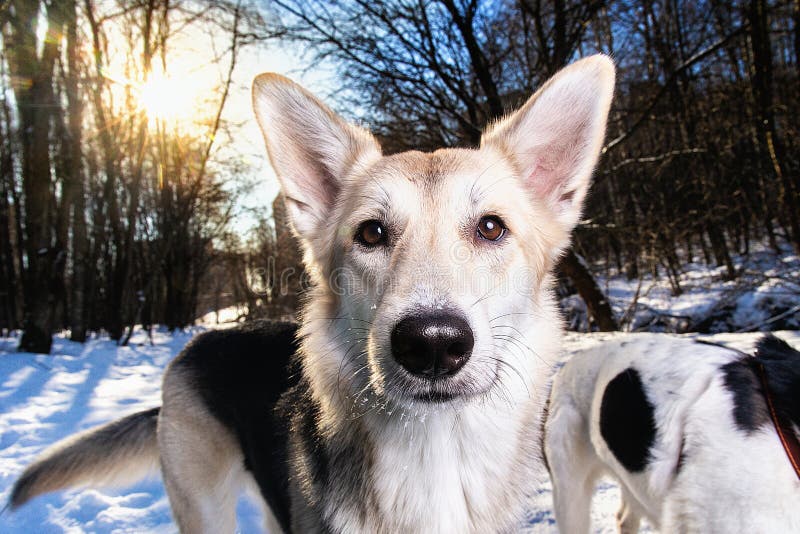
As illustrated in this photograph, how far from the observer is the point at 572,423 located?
3062 millimetres

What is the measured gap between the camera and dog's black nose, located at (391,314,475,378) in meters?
1.40

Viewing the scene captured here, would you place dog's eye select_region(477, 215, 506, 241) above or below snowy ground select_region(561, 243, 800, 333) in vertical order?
above

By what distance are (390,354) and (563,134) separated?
151 cm

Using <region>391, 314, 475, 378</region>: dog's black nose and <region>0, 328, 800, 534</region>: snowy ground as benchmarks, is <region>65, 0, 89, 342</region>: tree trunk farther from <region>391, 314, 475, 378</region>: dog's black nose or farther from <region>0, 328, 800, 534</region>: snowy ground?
<region>391, 314, 475, 378</region>: dog's black nose

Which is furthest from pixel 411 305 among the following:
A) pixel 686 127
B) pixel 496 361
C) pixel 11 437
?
pixel 686 127

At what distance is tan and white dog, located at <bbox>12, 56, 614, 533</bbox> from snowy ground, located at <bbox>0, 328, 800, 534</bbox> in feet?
2.29

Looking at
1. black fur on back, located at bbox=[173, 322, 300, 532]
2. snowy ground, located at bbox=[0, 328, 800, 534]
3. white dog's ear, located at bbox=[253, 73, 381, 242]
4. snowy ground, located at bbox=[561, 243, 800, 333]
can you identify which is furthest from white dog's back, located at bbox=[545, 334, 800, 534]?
snowy ground, located at bbox=[561, 243, 800, 333]

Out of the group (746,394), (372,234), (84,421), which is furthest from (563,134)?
(84,421)

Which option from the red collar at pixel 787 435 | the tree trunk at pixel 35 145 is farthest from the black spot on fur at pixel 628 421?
the tree trunk at pixel 35 145

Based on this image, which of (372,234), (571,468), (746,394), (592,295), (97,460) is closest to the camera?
(372,234)

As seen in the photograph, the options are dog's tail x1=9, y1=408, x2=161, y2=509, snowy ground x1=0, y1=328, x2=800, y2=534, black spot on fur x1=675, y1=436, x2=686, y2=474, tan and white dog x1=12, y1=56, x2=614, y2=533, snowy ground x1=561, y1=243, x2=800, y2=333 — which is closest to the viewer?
tan and white dog x1=12, y1=56, x2=614, y2=533

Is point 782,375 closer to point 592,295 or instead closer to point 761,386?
point 761,386

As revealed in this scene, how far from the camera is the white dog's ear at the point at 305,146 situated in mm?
2125

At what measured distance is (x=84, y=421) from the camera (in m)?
5.24
